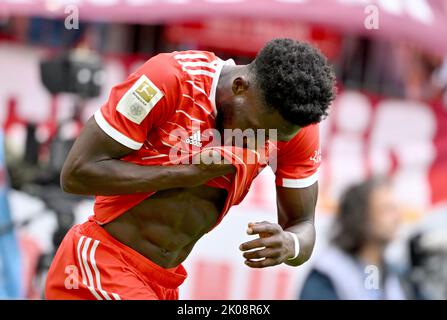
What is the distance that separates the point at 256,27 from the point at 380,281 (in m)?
2.56

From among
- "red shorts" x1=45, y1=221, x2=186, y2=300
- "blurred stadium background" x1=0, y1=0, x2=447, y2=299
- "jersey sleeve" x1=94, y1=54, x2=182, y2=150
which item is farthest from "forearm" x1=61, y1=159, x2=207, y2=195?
"blurred stadium background" x1=0, y1=0, x2=447, y2=299

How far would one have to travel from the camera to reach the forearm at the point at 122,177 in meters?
4.71

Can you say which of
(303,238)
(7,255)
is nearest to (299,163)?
(303,238)

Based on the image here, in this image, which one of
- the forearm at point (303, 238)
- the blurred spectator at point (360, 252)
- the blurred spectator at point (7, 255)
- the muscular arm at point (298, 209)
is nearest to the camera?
the forearm at point (303, 238)

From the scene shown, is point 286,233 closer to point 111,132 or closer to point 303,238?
point 303,238

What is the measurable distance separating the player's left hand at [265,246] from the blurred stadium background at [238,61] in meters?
3.95

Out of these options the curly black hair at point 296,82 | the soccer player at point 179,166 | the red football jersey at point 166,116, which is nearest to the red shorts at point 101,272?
the soccer player at point 179,166

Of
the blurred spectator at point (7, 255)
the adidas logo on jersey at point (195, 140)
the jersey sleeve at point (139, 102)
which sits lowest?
the blurred spectator at point (7, 255)

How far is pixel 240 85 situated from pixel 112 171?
2.05 feet

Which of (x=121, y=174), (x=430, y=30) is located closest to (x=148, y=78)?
(x=121, y=174)

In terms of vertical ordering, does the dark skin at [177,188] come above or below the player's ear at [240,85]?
below

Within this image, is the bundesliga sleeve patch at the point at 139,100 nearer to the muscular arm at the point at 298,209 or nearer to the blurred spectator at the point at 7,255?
the muscular arm at the point at 298,209

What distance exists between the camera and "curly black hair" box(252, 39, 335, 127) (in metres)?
4.65

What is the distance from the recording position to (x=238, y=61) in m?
9.86
